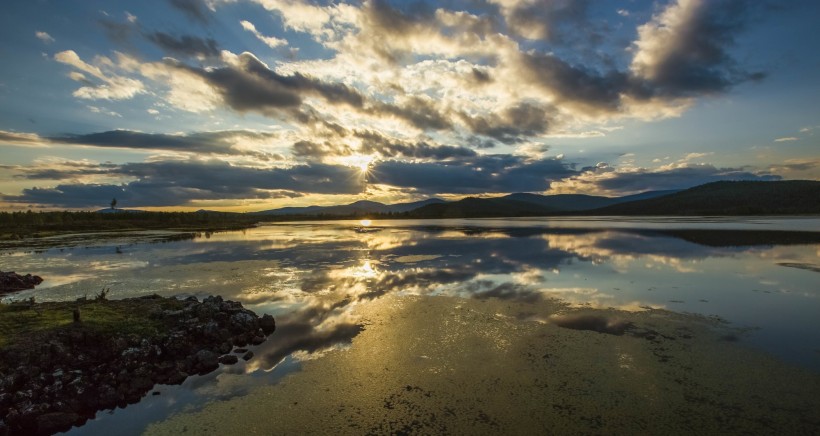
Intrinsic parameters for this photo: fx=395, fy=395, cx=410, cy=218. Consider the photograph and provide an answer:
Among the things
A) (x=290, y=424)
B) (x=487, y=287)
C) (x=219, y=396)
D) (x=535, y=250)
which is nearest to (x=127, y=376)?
(x=219, y=396)

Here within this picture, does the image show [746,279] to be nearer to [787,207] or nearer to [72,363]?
[72,363]

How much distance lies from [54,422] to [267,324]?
7493 mm

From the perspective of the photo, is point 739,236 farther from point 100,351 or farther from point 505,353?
point 100,351

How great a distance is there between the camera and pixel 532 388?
10.8m

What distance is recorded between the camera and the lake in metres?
9.52

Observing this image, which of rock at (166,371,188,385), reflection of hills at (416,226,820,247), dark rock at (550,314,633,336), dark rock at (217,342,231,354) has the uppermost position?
reflection of hills at (416,226,820,247)

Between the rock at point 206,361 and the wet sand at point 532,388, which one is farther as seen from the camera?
the rock at point 206,361

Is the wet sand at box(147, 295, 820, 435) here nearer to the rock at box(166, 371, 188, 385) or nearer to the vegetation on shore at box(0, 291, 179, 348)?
the rock at box(166, 371, 188, 385)

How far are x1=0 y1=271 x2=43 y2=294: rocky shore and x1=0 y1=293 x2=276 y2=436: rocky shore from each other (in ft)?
32.6

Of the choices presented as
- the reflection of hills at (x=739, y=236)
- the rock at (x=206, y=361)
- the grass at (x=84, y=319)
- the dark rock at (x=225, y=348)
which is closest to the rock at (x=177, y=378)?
the rock at (x=206, y=361)

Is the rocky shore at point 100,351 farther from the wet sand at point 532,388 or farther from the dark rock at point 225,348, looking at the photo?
the wet sand at point 532,388

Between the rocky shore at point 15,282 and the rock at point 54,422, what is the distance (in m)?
20.5

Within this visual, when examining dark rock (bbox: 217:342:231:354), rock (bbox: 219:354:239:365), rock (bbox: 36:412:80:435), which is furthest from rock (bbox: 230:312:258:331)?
rock (bbox: 36:412:80:435)

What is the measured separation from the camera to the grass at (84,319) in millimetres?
13227
